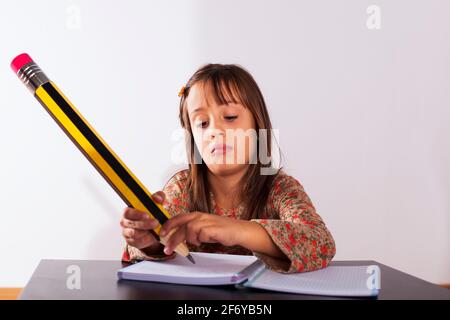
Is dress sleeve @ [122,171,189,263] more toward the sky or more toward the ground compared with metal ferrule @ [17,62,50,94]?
more toward the ground

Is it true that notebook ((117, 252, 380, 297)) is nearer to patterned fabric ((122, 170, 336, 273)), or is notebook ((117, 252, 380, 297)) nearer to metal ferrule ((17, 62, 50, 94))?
patterned fabric ((122, 170, 336, 273))

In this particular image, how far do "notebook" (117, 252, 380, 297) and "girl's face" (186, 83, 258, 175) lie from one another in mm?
319

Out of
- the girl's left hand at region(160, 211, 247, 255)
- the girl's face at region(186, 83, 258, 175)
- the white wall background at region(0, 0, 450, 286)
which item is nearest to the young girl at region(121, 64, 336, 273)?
the girl's face at region(186, 83, 258, 175)

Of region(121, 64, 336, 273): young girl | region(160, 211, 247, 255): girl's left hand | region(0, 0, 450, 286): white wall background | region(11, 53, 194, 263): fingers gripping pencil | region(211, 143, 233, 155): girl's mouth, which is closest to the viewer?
region(11, 53, 194, 263): fingers gripping pencil

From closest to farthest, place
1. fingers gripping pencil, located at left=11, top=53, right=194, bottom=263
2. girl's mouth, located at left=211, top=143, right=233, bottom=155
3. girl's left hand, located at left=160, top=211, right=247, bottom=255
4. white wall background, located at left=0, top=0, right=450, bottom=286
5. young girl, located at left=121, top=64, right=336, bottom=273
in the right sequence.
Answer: fingers gripping pencil, located at left=11, top=53, right=194, bottom=263 → girl's left hand, located at left=160, top=211, right=247, bottom=255 → young girl, located at left=121, top=64, right=336, bottom=273 → girl's mouth, located at left=211, top=143, right=233, bottom=155 → white wall background, located at left=0, top=0, right=450, bottom=286

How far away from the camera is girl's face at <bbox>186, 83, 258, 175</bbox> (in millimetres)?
951

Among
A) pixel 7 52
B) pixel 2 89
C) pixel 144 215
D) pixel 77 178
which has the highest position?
pixel 7 52

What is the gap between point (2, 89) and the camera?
2020 millimetres

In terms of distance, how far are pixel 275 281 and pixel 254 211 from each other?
452 mm

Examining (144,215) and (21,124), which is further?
(21,124)

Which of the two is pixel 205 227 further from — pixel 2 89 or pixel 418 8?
pixel 418 8

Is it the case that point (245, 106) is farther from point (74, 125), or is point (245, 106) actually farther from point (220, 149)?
point (74, 125)

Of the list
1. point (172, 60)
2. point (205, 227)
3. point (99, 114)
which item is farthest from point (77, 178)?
point (205, 227)

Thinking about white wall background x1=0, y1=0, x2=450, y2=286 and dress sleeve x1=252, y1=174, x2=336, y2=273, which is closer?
dress sleeve x1=252, y1=174, x2=336, y2=273
